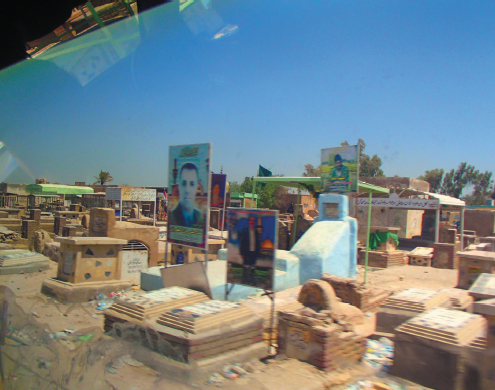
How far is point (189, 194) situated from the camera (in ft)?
21.1

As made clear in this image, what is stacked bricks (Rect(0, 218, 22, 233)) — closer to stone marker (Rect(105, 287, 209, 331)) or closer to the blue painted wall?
the blue painted wall

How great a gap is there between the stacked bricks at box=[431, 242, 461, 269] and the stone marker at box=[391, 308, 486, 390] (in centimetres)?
956

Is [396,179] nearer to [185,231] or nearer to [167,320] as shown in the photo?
[185,231]

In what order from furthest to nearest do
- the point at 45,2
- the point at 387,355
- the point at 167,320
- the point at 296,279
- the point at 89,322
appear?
the point at 296,279, the point at 89,322, the point at 387,355, the point at 167,320, the point at 45,2

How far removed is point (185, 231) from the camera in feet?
21.4

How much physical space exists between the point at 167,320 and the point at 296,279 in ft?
16.0

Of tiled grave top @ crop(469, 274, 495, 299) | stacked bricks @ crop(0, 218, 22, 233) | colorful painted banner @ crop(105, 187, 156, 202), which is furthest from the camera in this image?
colorful painted banner @ crop(105, 187, 156, 202)

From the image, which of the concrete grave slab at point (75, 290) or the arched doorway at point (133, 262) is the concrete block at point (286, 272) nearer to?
the arched doorway at point (133, 262)

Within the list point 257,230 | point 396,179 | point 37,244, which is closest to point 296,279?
point 257,230

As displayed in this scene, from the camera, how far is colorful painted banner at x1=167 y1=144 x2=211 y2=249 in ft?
20.4

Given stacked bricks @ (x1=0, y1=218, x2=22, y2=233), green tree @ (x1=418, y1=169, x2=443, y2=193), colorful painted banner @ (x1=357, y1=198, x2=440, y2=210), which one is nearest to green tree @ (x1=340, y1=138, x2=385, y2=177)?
green tree @ (x1=418, y1=169, x2=443, y2=193)

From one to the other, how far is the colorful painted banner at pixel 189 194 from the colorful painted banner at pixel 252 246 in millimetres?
573

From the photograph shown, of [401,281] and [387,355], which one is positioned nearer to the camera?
[387,355]

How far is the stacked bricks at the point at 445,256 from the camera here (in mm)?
13570
